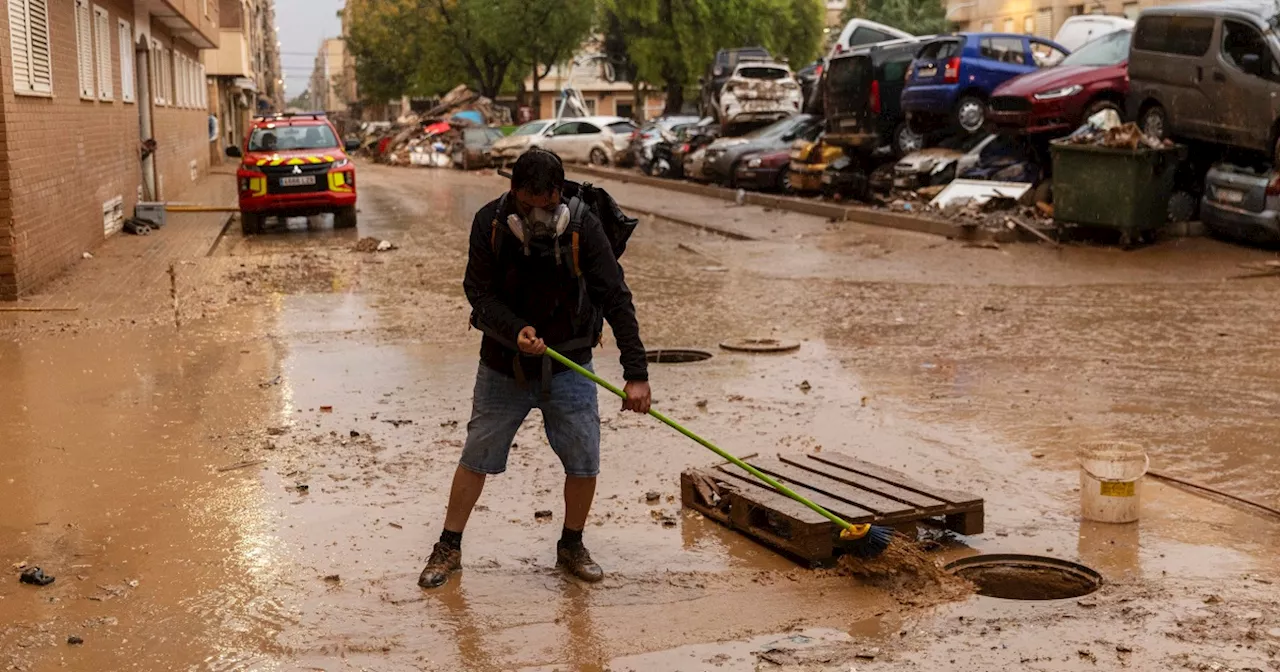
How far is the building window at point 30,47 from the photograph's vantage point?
12.9m

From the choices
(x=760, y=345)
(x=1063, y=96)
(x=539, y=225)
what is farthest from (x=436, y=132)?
(x=539, y=225)

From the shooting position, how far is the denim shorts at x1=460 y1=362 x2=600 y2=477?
5.14 meters

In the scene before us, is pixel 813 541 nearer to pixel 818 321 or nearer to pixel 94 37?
pixel 818 321

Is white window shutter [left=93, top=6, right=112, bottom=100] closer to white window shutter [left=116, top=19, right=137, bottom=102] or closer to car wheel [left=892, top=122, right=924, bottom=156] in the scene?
white window shutter [left=116, top=19, right=137, bottom=102]

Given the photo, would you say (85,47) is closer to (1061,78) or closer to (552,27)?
(1061,78)

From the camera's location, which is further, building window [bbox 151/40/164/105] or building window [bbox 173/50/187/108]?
building window [bbox 173/50/187/108]

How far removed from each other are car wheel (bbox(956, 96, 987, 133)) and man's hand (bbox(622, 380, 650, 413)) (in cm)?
1696

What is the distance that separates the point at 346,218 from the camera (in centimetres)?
2117

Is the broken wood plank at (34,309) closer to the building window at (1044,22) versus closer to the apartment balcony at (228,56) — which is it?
the apartment balcony at (228,56)

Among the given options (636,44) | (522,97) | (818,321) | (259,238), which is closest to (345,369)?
(818,321)

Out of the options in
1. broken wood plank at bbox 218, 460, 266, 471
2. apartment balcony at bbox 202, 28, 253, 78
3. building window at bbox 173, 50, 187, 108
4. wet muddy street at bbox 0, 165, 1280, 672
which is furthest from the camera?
apartment balcony at bbox 202, 28, 253, 78

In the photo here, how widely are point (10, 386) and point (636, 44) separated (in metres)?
42.0

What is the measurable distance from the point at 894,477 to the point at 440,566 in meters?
2.09

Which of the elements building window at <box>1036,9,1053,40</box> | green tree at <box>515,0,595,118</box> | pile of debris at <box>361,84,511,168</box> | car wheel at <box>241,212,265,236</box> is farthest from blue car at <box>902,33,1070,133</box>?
green tree at <box>515,0,595,118</box>
